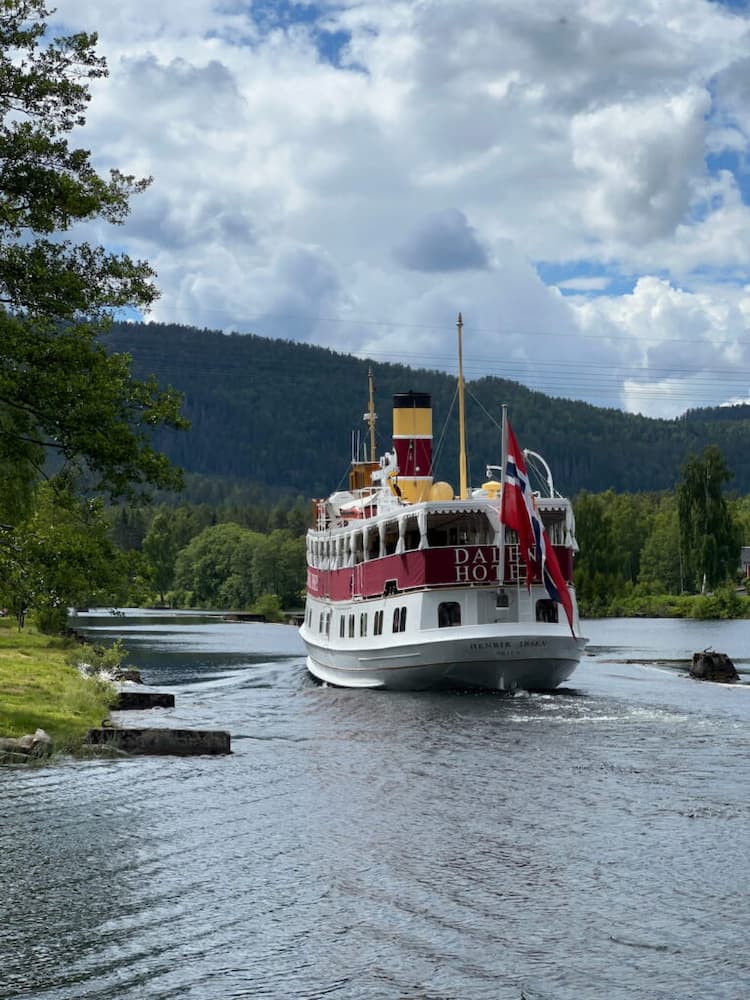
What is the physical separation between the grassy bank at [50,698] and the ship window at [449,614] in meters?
11.4

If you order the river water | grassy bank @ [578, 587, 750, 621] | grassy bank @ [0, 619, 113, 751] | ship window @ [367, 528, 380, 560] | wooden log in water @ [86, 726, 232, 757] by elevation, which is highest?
ship window @ [367, 528, 380, 560]

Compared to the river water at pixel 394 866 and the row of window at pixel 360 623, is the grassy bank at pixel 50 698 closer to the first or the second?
the river water at pixel 394 866

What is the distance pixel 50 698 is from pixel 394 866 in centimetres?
1883

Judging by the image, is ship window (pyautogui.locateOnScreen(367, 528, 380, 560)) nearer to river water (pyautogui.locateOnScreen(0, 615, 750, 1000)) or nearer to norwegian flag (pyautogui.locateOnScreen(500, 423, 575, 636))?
norwegian flag (pyautogui.locateOnScreen(500, 423, 575, 636))

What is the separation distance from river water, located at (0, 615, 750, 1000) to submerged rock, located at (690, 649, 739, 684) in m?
17.9

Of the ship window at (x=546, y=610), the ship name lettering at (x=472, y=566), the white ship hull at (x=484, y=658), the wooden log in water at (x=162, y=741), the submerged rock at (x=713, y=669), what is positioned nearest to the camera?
the wooden log in water at (x=162, y=741)

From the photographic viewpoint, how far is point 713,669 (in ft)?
188

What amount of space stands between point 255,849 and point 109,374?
10958mm

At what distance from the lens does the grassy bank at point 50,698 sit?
105 feet

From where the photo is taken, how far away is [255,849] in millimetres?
22281

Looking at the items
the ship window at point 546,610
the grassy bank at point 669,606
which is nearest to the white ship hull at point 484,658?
the ship window at point 546,610

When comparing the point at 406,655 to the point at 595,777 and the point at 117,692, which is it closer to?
the point at 117,692

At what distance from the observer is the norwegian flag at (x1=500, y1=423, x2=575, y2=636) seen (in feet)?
141

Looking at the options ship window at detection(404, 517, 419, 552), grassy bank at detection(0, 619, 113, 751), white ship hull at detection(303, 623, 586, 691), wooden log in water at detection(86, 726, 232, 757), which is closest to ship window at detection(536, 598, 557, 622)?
white ship hull at detection(303, 623, 586, 691)
